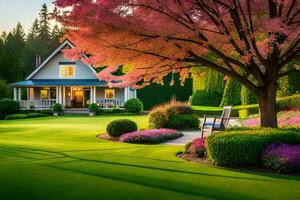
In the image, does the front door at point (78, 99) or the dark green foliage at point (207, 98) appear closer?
the dark green foliage at point (207, 98)

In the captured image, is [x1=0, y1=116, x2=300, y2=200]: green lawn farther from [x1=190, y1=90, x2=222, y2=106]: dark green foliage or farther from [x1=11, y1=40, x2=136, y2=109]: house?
[x1=11, y1=40, x2=136, y2=109]: house

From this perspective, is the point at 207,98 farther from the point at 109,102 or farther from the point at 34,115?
the point at 34,115

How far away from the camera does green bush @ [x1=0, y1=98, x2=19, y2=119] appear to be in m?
38.6

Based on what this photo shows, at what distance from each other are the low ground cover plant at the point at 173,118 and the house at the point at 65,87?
20.2 m

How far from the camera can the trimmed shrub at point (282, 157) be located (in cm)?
878

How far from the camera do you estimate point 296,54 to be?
11.8 meters

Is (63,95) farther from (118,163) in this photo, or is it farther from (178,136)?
(118,163)

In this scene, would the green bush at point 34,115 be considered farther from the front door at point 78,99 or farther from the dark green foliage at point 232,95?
the dark green foliage at point 232,95

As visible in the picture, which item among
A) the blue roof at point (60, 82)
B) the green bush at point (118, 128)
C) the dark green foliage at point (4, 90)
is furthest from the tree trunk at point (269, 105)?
the dark green foliage at point (4, 90)

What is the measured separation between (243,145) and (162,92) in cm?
3723

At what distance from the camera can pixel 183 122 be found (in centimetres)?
2170

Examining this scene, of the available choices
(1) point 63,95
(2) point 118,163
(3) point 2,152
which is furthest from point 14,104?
(2) point 118,163

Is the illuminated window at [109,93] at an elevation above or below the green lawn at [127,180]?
above

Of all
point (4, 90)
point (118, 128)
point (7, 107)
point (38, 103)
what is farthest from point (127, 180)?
point (4, 90)
